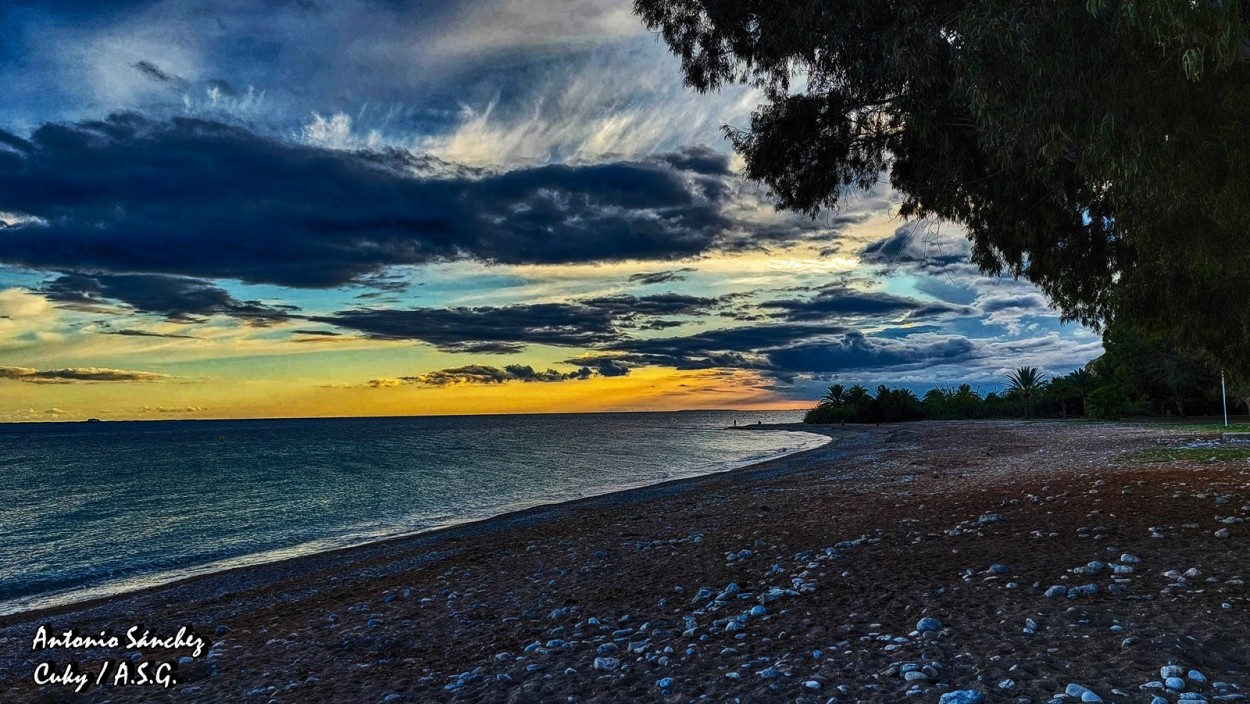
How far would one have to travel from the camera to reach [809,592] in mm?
9164

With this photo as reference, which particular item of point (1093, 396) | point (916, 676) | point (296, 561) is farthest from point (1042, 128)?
point (1093, 396)

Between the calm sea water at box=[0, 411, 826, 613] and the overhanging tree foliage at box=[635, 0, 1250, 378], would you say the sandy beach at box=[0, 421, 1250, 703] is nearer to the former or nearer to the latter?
the overhanging tree foliage at box=[635, 0, 1250, 378]

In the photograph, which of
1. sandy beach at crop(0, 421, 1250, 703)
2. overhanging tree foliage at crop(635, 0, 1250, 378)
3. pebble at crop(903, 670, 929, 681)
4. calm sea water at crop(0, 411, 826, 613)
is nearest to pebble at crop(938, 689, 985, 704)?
sandy beach at crop(0, 421, 1250, 703)

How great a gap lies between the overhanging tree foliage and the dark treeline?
28.4m

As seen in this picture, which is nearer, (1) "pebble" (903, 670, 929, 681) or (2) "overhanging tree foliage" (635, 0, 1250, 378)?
(1) "pebble" (903, 670, 929, 681)

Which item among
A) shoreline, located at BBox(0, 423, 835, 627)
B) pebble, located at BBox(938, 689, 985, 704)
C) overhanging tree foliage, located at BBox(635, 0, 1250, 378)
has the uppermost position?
overhanging tree foliage, located at BBox(635, 0, 1250, 378)

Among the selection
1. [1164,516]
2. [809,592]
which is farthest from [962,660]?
[1164,516]

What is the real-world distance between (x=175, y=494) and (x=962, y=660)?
4790 centimetres

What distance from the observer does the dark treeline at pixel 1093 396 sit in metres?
67.5

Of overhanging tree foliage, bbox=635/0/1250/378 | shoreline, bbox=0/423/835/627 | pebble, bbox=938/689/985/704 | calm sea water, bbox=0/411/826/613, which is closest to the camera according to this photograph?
pebble, bbox=938/689/985/704

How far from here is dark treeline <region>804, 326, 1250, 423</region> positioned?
221ft

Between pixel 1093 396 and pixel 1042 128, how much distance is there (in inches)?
3377

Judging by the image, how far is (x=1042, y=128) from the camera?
27.6ft

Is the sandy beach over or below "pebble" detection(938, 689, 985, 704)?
below
